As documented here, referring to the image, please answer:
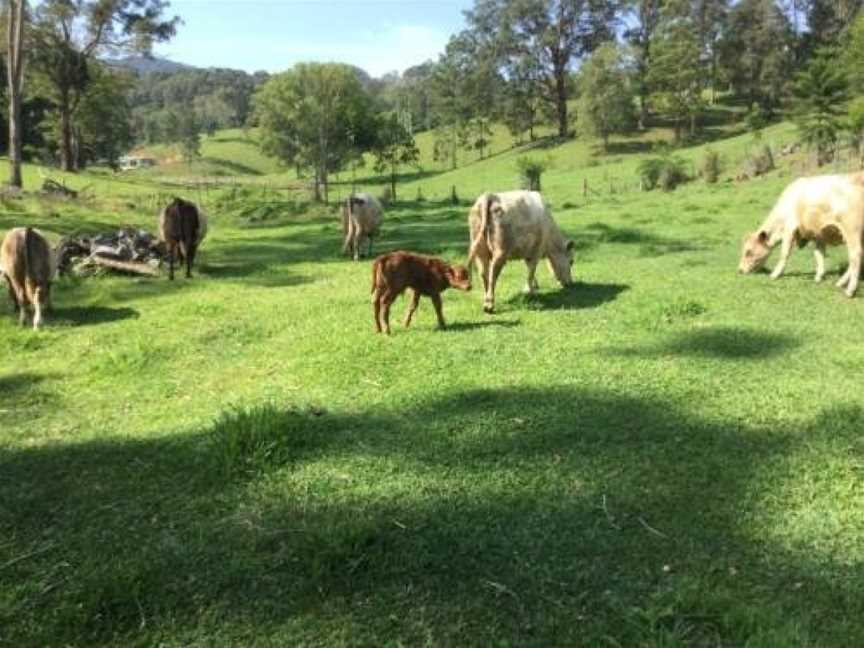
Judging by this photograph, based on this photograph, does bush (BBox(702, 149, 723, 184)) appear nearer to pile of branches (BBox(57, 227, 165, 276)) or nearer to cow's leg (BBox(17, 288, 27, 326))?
pile of branches (BBox(57, 227, 165, 276))

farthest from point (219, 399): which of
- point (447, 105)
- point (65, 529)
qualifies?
point (447, 105)

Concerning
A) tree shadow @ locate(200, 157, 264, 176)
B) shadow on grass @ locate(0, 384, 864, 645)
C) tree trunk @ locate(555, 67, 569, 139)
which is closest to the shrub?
shadow on grass @ locate(0, 384, 864, 645)

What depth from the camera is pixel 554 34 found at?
80750 mm

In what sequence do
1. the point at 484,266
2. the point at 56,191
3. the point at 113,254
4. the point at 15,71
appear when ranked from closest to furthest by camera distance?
the point at 484,266
the point at 113,254
the point at 15,71
the point at 56,191

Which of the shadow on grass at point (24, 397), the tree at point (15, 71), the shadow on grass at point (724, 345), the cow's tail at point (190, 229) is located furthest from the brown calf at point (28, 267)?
the tree at point (15, 71)

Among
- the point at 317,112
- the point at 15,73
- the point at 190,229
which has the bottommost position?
the point at 190,229

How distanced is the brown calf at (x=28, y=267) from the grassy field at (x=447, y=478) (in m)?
0.63

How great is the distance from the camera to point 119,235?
16547 mm

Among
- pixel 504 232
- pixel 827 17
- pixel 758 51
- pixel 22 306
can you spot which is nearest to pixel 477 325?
pixel 504 232

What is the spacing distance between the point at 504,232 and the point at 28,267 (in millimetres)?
6785

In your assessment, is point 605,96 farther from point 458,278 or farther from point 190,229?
point 458,278

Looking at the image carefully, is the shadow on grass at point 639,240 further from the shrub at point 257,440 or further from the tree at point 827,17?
the tree at point 827,17

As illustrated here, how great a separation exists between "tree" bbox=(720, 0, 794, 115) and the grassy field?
73931 millimetres

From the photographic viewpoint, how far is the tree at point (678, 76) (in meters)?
65.3
